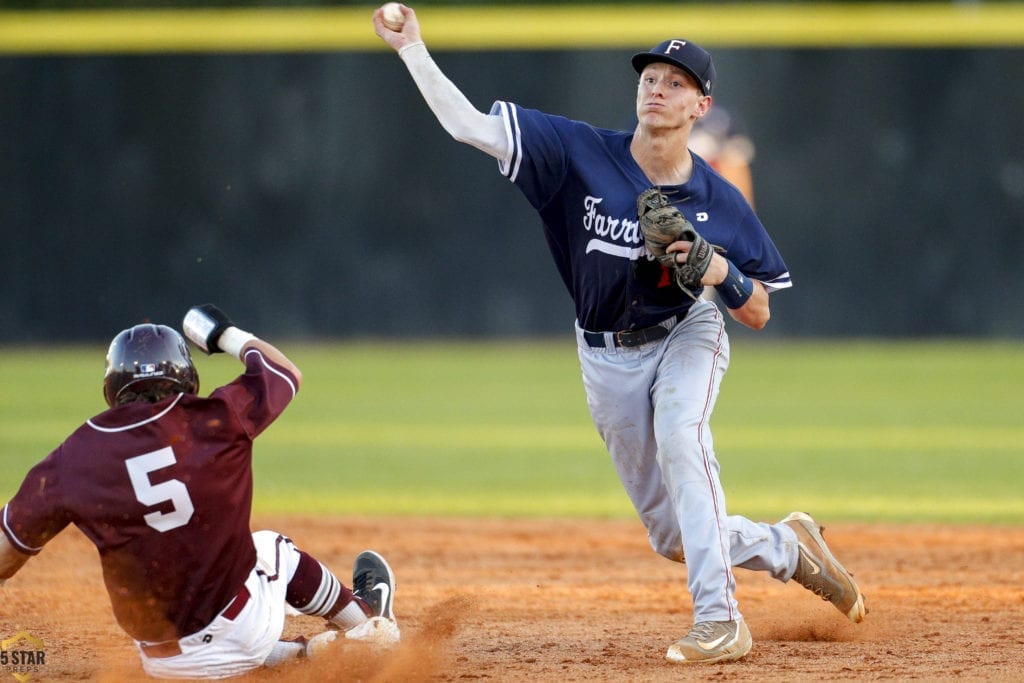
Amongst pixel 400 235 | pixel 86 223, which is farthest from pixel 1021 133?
pixel 86 223

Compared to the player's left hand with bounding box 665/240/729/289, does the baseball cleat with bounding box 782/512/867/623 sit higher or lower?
lower

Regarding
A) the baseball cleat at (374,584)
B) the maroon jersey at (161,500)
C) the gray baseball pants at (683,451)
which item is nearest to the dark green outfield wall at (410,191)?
the gray baseball pants at (683,451)

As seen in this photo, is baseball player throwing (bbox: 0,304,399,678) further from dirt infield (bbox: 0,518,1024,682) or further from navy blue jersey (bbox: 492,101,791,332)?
navy blue jersey (bbox: 492,101,791,332)

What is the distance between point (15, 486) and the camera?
7480 millimetres

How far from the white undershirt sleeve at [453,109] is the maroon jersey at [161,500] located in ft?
3.35

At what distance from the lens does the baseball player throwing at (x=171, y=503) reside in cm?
342

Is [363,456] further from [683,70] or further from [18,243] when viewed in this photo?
[18,243]

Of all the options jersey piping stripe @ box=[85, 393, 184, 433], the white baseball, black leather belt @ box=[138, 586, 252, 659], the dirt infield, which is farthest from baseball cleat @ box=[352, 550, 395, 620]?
the white baseball

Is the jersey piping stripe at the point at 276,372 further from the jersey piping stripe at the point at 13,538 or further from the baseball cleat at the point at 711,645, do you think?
the baseball cleat at the point at 711,645

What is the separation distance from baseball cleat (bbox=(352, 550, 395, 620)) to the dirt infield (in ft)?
0.45

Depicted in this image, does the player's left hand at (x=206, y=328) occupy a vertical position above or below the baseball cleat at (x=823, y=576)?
above

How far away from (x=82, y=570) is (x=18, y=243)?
963 cm

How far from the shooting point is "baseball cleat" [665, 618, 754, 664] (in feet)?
12.9

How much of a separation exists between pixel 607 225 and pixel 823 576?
1.33m
